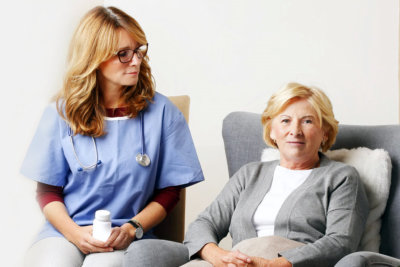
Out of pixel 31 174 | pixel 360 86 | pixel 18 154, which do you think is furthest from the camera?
pixel 360 86

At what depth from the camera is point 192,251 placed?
2.07 meters

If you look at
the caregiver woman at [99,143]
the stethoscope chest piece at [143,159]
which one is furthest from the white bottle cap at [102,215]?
the stethoscope chest piece at [143,159]

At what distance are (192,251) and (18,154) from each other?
2.05 ft

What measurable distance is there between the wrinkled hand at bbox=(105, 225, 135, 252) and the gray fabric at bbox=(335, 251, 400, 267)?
28.1 inches

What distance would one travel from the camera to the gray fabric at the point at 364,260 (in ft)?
5.57

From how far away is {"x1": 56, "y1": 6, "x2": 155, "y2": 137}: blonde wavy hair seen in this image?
2.20 m

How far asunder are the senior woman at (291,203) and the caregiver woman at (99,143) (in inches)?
8.6

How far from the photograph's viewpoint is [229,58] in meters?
3.01

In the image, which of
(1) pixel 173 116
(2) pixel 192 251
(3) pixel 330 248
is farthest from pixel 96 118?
(3) pixel 330 248

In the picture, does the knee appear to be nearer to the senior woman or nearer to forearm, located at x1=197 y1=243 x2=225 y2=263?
the senior woman

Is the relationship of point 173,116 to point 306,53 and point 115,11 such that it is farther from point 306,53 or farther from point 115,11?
point 306,53

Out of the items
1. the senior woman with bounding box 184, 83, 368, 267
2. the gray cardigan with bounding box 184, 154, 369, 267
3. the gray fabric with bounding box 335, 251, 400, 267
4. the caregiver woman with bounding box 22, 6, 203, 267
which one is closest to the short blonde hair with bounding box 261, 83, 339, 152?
the senior woman with bounding box 184, 83, 368, 267

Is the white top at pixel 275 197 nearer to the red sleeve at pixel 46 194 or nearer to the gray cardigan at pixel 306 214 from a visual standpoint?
the gray cardigan at pixel 306 214

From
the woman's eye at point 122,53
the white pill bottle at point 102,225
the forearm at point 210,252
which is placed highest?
the woman's eye at point 122,53
